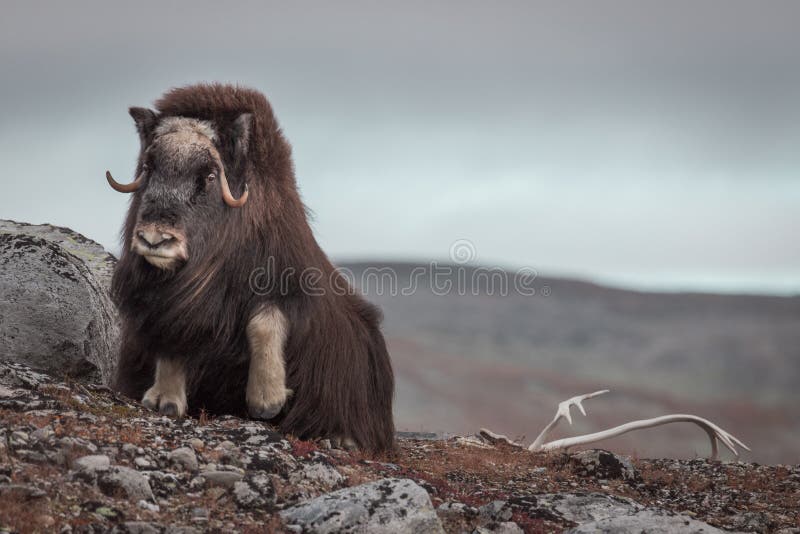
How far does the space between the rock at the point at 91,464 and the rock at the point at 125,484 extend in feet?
0.14

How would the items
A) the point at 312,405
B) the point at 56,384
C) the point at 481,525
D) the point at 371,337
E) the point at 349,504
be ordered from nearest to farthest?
the point at 349,504 → the point at 481,525 → the point at 56,384 → the point at 312,405 → the point at 371,337

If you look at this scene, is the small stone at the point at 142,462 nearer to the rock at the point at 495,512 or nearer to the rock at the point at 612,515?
the rock at the point at 495,512

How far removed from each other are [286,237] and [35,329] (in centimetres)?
171

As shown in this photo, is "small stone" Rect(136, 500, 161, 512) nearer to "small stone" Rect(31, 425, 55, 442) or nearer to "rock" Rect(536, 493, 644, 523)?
"small stone" Rect(31, 425, 55, 442)

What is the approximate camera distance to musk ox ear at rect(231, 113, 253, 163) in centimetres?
559

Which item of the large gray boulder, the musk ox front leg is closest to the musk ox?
the musk ox front leg

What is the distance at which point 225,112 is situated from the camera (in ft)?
18.7

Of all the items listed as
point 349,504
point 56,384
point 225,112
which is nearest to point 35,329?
point 56,384

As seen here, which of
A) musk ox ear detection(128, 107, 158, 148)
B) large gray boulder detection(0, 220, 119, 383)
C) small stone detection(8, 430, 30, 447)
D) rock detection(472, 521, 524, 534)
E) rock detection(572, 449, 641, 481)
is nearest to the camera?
small stone detection(8, 430, 30, 447)

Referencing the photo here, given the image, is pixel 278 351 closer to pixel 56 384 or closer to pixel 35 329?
pixel 56 384

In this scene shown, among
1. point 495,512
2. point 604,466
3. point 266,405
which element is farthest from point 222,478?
point 604,466

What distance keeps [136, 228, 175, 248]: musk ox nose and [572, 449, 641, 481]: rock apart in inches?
127

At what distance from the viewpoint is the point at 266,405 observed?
5.53 meters

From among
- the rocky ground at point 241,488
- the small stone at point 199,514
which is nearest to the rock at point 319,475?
the rocky ground at point 241,488
